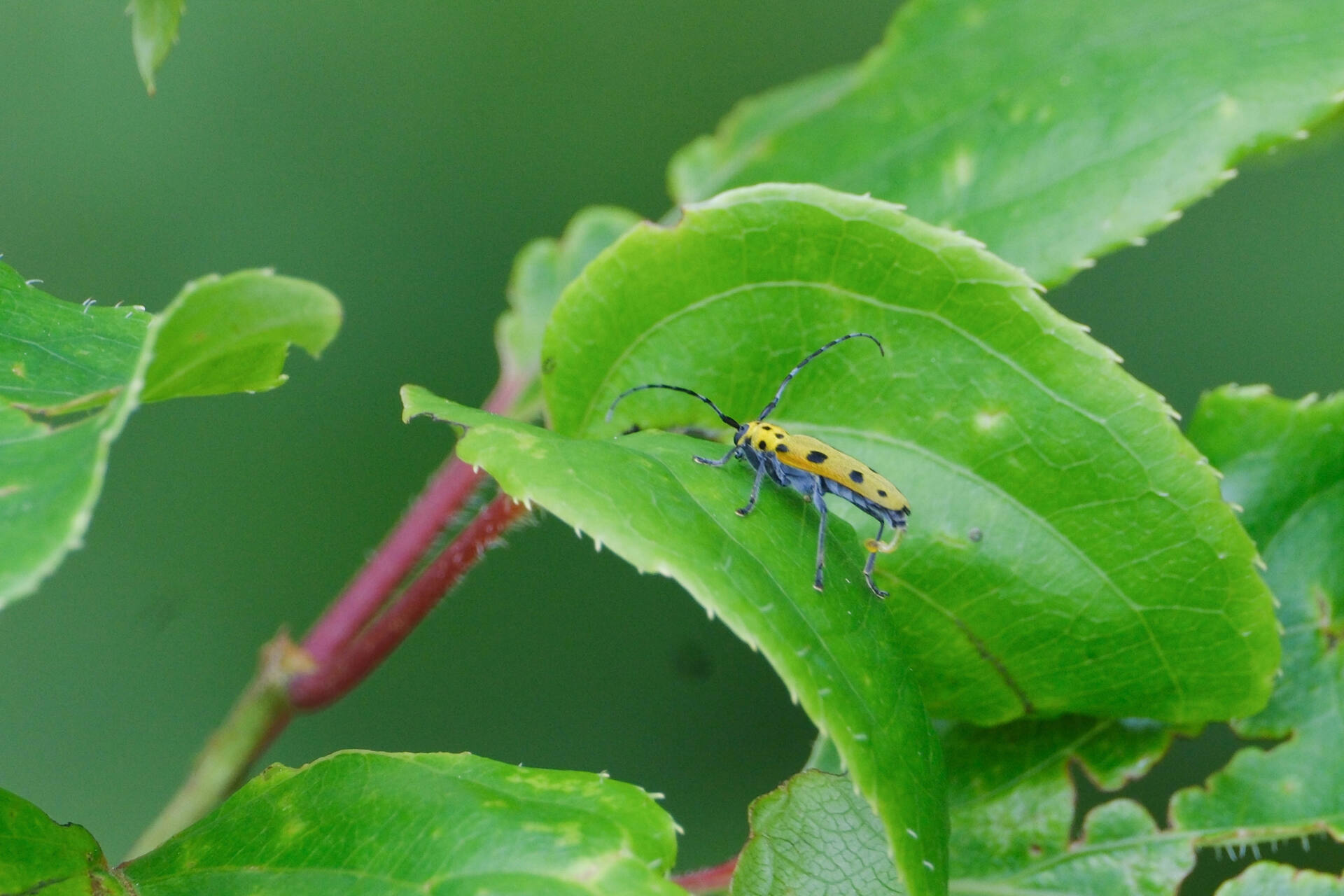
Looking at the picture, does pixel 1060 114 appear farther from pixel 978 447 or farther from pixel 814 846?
pixel 814 846

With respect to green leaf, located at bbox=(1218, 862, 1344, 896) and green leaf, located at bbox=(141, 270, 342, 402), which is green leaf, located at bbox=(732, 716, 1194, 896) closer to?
green leaf, located at bbox=(1218, 862, 1344, 896)

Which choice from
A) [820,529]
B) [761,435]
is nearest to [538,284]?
[761,435]

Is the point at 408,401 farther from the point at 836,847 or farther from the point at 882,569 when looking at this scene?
the point at 836,847

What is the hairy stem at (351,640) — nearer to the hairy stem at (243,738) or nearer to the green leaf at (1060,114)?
the hairy stem at (243,738)

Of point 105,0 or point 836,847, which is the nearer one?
point 836,847

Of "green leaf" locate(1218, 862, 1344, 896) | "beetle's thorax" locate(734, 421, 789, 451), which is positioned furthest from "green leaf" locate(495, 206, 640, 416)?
"green leaf" locate(1218, 862, 1344, 896)

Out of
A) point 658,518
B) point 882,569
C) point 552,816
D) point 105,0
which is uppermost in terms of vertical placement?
point 105,0

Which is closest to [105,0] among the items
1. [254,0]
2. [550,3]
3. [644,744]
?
[254,0]

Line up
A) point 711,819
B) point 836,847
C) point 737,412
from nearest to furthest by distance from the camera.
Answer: point 836,847
point 737,412
point 711,819
